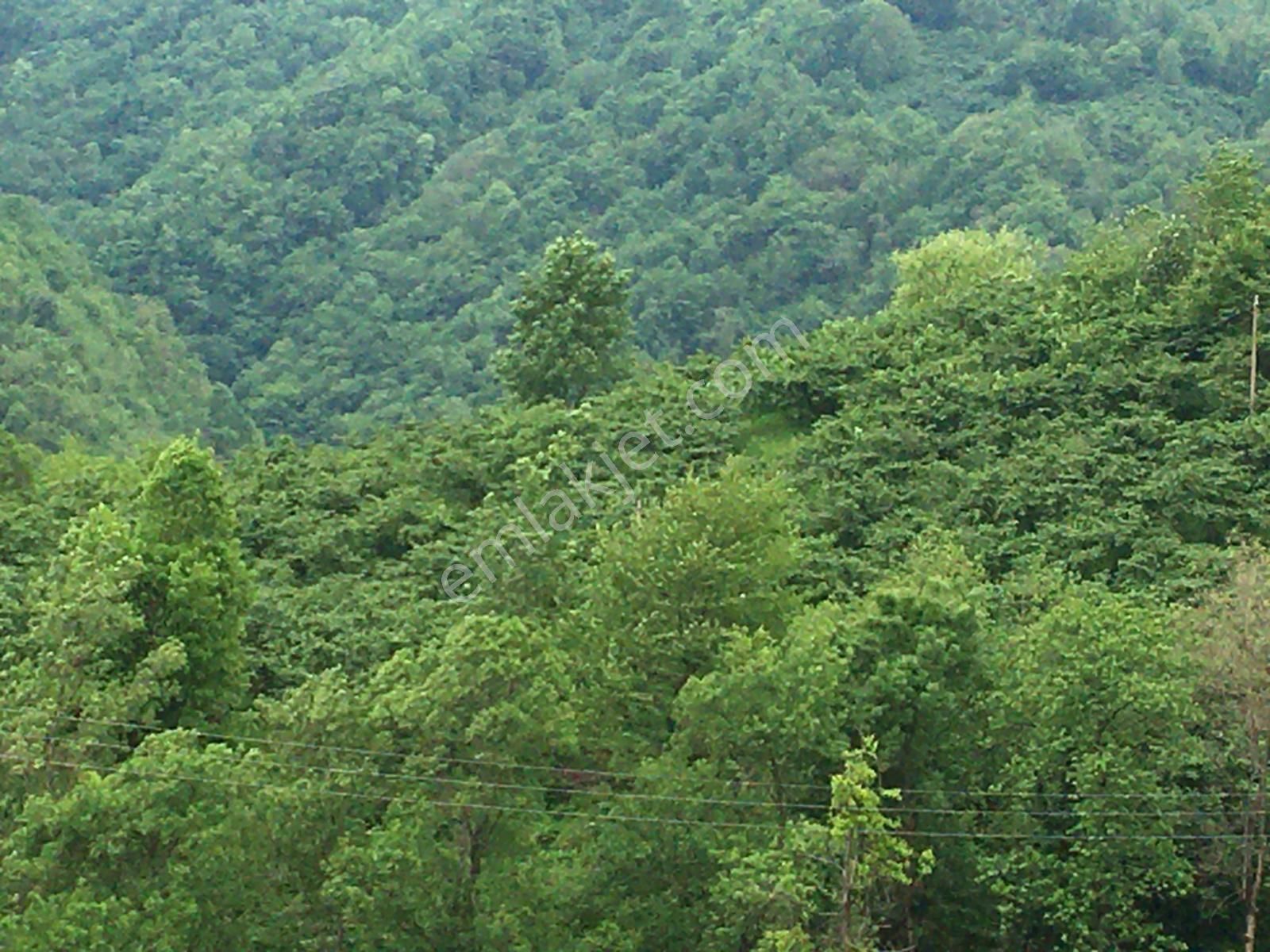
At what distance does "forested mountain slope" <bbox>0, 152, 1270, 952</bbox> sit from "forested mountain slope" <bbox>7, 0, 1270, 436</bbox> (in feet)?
148

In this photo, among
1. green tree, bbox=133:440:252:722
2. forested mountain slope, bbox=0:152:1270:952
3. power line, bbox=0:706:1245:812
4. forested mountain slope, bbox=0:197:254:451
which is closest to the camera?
forested mountain slope, bbox=0:152:1270:952

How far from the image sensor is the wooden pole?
39188mm

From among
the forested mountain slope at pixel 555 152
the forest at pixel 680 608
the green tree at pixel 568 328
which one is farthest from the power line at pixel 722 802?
the forested mountain slope at pixel 555 152

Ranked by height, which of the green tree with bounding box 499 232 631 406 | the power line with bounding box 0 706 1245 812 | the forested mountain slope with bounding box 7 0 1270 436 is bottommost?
the forested mountain slope with bounding box 7 0 1270 436

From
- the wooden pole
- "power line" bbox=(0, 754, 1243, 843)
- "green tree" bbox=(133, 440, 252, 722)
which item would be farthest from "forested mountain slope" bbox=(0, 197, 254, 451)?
"power line" bbox=(0, 754, 1243, 843)

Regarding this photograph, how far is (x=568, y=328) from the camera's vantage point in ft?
161

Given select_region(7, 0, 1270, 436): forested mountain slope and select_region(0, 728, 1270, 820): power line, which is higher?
select_region(0, 728, 1270, 820): power line

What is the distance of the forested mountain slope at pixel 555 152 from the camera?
273 feet

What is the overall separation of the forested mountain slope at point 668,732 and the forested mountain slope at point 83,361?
3557 cm

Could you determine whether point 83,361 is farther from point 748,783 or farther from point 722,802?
point 722,802

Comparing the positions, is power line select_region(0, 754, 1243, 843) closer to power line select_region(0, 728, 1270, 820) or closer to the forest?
the forest

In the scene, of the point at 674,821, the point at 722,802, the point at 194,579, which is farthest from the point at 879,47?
the point at 674,821

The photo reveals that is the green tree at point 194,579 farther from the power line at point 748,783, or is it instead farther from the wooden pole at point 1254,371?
the wooden pole at point 1254,371

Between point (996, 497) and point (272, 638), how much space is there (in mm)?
13197
